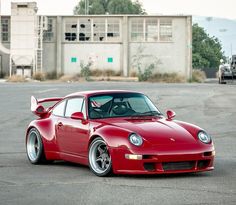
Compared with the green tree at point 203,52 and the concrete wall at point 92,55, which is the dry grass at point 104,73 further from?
the green tree at point 203,52

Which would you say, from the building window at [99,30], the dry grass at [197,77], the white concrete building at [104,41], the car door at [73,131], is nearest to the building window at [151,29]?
the white concrete building at [104,41]

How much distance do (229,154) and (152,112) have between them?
268cm

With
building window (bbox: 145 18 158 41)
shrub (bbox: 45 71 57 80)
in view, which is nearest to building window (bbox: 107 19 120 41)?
building window (bbox: 145 18 158 41)

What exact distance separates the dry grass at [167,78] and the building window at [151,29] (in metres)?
4.34

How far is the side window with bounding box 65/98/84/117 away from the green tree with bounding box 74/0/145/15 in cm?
11010

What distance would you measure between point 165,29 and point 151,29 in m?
1.40

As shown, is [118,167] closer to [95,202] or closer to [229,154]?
[95,202]

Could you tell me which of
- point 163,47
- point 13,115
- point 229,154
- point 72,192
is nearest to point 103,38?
point 163,47

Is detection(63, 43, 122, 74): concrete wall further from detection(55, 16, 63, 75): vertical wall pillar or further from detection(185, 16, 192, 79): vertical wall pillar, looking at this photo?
detection(185, 16, 192, 79): vertical wall pillar

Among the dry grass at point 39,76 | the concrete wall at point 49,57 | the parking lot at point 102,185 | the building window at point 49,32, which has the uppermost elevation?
the building window at point 49,32

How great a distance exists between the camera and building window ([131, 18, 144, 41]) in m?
76.6

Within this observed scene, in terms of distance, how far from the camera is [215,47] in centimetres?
14612

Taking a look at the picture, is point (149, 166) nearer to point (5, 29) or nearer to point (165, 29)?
point (165, 29)

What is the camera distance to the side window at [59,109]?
12955 mm
